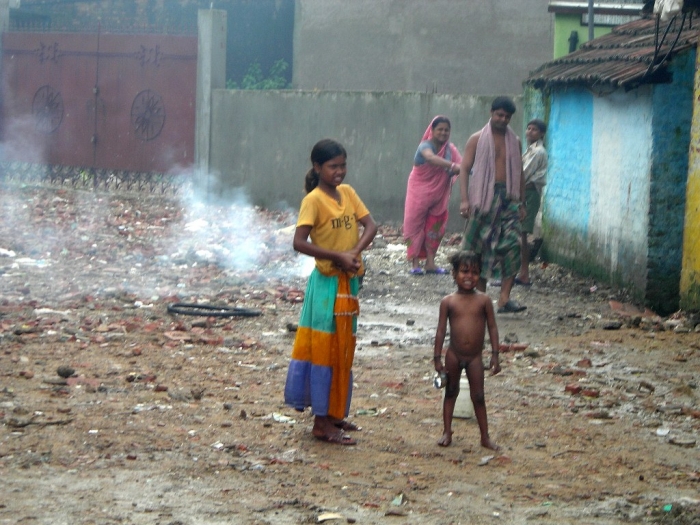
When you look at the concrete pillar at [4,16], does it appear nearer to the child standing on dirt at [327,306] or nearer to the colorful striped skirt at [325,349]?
the child standing on dirt at [327,306]

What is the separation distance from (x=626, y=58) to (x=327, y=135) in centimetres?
639

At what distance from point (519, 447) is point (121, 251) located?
25.1ft

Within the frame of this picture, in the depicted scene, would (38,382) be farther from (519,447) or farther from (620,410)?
(620,410)

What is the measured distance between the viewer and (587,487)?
4.37m

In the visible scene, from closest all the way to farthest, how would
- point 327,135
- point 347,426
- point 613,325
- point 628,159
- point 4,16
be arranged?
point 347,426, point 613,325, point 628,159, point 327,135, point 4,16

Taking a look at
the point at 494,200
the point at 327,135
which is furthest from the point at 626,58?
the point at 327,135

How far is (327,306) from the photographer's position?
496 cm

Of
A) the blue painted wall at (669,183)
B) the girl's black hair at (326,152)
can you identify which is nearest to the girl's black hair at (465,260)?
the girl's black hair at (326,152)

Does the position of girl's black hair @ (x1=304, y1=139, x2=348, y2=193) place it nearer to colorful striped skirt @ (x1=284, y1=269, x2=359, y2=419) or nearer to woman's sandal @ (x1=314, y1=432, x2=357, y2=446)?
colorful striped skirt @ (x1=284, y1=269, x2=359, y2=419)

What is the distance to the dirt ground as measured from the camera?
411cm

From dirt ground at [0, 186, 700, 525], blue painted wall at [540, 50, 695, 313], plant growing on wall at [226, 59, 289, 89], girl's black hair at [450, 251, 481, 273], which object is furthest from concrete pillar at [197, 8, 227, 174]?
girl's black hair at [450, 251, 481, 273]

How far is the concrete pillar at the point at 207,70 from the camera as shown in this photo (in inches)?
628

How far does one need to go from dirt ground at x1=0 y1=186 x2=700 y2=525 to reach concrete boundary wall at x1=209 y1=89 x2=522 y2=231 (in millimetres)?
3826

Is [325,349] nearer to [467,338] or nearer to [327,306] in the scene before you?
[327,306]
